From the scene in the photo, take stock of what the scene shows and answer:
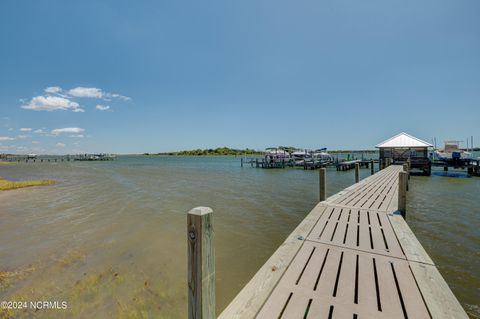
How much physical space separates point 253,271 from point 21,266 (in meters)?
5.40

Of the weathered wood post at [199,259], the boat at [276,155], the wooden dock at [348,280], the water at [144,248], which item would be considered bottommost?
the water at [144,248]

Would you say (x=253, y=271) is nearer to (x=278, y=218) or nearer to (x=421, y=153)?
(x=278, y=218)

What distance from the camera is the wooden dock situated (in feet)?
7.64

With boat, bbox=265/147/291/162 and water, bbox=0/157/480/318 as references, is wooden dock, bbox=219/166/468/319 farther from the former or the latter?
boat, bbox=265/147/291/162

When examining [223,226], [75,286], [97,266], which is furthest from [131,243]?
[223,226]

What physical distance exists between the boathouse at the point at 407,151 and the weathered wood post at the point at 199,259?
25440 mm

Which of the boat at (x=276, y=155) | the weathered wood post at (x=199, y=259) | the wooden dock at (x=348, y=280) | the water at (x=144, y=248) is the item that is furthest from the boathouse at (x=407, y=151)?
the weathered wood post at (x=199, y=259)

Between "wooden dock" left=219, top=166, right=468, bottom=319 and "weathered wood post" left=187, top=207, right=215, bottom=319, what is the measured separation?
0.54 metres

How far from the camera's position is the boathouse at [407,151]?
21359 mm

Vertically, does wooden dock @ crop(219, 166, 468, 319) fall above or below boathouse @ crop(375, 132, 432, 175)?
below

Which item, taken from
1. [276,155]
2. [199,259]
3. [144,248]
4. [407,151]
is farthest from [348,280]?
[276,155]

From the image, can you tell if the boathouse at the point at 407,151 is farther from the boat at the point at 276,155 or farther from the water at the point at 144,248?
the boat at the point at 276,155

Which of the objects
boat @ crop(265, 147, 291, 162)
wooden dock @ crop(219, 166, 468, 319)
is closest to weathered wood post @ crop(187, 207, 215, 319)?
wooden dock @ crop(219, 166, 468, 319)

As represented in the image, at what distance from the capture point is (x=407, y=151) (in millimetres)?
Answer: 23156
